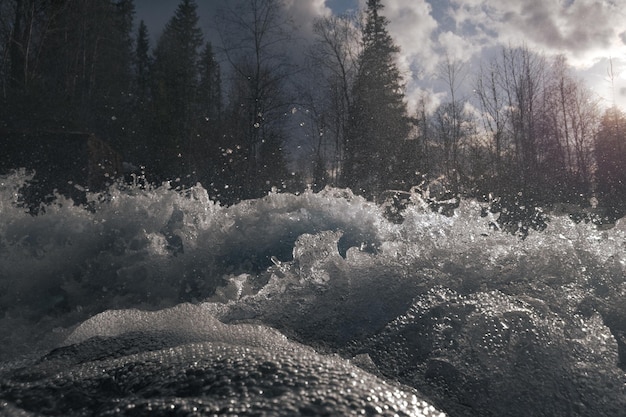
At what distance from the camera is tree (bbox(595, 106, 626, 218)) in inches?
803

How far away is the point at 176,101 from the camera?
23.5 meters

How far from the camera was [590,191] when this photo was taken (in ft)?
73.7

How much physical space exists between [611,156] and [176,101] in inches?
804

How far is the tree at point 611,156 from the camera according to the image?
2041 cm

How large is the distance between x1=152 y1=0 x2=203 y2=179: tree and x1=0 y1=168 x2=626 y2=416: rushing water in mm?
14921

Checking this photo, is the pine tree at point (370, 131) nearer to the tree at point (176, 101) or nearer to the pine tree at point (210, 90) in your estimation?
the tree at point (176, 101)

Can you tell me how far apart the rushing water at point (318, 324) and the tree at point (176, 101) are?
49.0ft

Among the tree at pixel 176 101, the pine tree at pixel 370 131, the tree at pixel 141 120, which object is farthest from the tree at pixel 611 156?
the tree at pixel 141 120

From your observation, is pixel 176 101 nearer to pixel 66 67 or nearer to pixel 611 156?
pixel 66 67

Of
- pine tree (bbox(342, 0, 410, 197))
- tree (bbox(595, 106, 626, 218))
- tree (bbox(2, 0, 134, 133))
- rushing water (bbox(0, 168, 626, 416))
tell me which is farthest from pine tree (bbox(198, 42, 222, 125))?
rushing water (bbox(0, 168, 626, 416))

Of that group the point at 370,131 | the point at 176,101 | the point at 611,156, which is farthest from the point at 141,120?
the point at 611,156

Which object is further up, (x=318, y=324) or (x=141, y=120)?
(x=141, y=120)

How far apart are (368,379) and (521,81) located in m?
23.2

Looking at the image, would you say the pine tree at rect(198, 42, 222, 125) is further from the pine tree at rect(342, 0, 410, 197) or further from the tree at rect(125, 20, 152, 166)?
the pine tree at rect(342, 0, 410, 197)
